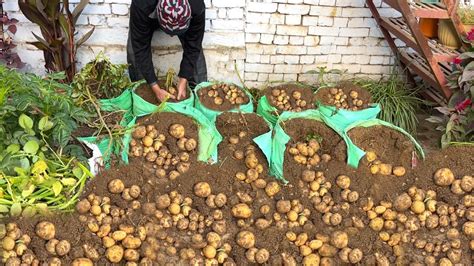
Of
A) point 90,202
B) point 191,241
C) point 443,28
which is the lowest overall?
point 191,241

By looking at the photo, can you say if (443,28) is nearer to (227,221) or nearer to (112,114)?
(227,221)

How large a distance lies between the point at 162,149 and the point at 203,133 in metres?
0.29

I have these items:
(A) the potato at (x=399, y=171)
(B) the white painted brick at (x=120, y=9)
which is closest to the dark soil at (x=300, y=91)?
(A) the potato at (x=399, y=171)

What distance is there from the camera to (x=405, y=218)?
2.84 meters

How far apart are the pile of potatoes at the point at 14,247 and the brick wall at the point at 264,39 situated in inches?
73.6

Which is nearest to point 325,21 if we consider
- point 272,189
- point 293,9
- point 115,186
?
point 293,9

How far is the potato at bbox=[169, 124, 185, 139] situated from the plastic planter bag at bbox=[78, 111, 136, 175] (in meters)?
Answer: 0.25

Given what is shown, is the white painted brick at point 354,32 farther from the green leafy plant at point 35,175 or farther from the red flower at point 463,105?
the green leafy plant at point 35,175

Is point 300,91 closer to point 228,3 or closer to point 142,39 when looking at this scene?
point 228,3

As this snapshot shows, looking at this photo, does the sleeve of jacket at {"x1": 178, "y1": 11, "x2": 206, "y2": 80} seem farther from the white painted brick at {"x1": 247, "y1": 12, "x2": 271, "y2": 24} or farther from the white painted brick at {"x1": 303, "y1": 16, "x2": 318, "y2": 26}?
the white painted brick at {"x1": 303, "y1": 16, "x2": 318, "y2": 26}

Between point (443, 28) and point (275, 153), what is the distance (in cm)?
169

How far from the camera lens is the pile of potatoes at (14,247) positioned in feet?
7.67

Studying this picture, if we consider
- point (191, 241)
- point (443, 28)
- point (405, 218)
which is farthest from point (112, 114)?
point (443, 28)

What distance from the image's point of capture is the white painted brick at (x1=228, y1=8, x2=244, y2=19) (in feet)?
12.6
